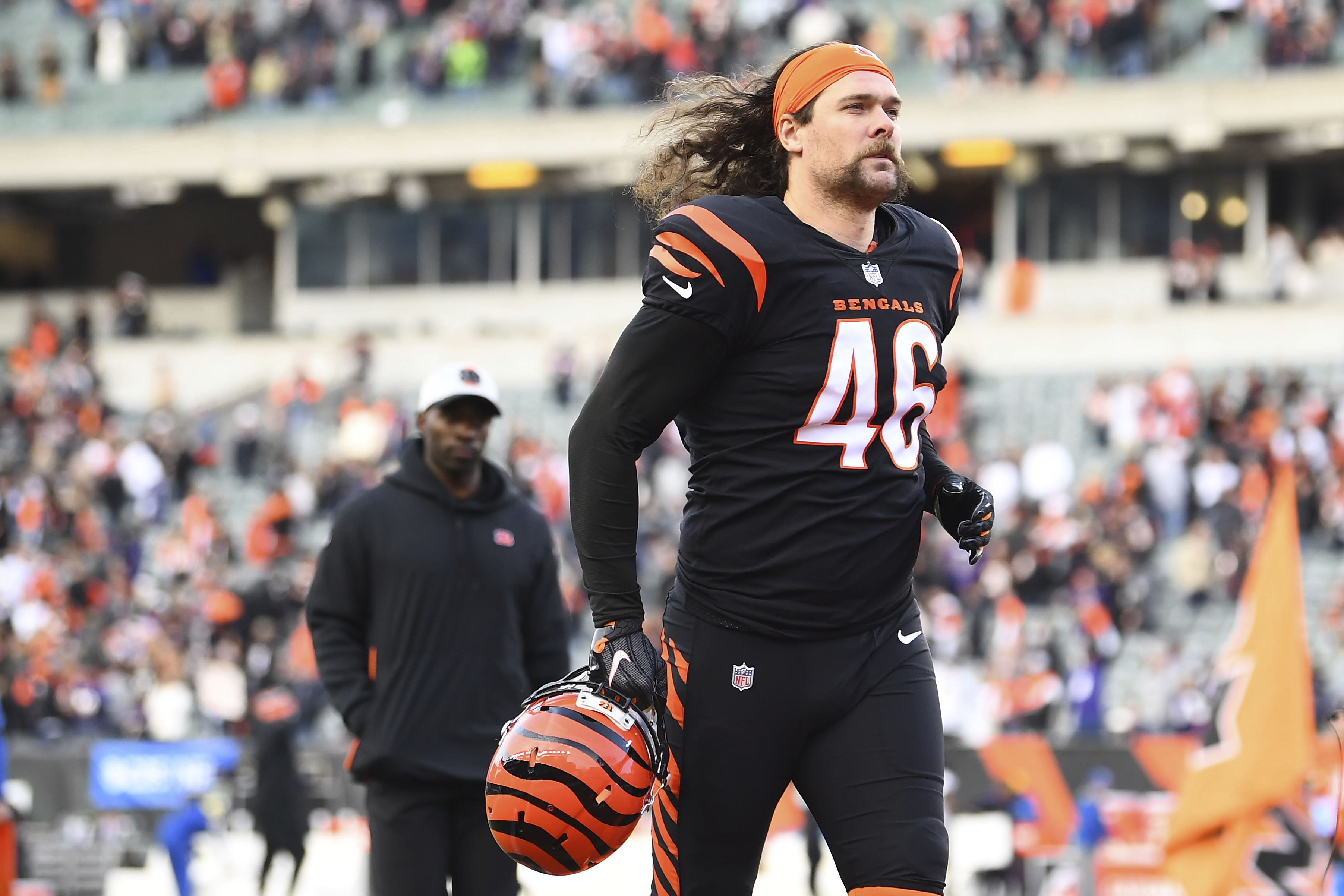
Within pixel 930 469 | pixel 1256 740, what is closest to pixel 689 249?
pixel 930 469

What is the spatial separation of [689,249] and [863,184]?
0.41 m

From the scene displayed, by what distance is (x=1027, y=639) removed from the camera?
643 inches

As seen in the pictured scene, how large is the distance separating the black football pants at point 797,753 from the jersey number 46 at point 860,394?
0.39m

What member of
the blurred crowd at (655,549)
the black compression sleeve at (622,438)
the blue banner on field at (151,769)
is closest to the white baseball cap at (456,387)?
the black compression sleeve at (622,438)

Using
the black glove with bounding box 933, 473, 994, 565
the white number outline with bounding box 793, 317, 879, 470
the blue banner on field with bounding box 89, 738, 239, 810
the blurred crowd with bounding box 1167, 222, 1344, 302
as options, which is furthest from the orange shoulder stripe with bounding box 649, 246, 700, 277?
the blurred crowd with bounding box 1167, 222, 1344, 302

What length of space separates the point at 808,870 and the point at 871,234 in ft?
29.4

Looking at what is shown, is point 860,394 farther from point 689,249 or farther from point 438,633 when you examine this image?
point 438,633

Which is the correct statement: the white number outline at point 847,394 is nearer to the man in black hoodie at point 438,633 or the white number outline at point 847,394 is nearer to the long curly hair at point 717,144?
the long curly hair at point 717,144

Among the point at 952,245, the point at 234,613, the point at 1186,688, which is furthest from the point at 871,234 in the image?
the point at 234,613

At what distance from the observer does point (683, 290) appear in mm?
3734

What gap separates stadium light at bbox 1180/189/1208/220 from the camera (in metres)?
30.7

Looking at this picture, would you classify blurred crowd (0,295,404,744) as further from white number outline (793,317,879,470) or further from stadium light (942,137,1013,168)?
stadium light (942,137,1013,168)

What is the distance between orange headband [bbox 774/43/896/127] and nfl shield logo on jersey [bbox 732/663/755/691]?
3.85 ft

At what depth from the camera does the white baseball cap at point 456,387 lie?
5.93 meters
